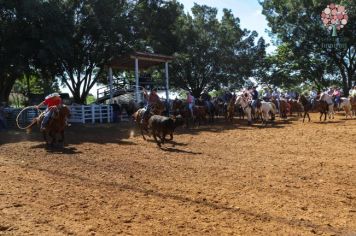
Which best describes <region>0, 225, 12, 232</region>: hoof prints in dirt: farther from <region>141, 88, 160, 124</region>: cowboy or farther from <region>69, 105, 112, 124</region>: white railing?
<region>69, 105, 112, 124</region>: white railing

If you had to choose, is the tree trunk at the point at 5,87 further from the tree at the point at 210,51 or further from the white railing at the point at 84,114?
the tree at the point at 210,51

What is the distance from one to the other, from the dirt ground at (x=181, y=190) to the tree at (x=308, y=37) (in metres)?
28.5

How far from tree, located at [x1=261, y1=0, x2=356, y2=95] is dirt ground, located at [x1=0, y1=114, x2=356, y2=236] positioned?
28.5m

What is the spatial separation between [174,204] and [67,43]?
2101 cm

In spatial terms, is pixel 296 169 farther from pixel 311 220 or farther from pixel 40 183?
pixel 40 183

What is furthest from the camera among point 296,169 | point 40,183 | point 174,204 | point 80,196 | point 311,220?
point 296,169

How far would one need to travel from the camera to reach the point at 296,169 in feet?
35.3

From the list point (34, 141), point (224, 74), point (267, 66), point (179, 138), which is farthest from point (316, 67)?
point (34, 141)

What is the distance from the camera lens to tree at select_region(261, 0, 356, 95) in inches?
1612

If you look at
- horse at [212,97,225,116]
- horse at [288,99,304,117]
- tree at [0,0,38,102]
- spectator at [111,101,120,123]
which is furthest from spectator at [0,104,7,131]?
horse at [288,99,304,117]

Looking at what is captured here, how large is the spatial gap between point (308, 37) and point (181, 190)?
3636 cm

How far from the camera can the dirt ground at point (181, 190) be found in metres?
6.61

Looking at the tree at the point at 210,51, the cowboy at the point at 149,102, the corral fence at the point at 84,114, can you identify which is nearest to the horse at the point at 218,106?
the corral fence at the point at 84,114

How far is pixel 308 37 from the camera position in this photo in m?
41.8
